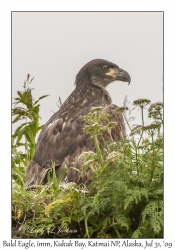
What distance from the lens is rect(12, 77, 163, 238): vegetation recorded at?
5.45m

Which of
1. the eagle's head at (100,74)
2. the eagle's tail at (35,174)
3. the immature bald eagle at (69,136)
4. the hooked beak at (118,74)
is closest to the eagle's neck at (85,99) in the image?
the immature bald eagle at (69,136)

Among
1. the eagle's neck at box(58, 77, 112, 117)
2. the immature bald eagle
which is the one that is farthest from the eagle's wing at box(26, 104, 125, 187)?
the eagle's neck at box(58, 77, 112, 117)

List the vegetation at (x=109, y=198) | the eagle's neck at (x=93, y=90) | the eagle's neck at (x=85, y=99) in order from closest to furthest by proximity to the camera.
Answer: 1. the vegetation at (x=109, y=198)
2. the eagle's neck at (x=85, y=99)
3. the eagle's neck at (x=93, y=90)

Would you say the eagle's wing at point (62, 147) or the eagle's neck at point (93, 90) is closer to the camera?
the eagle's wing at point (62, 147)

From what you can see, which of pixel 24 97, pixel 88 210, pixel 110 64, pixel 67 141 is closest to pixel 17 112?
pixel 24 97

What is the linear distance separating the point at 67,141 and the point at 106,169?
2.48 metres

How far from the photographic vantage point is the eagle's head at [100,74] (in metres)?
9.79

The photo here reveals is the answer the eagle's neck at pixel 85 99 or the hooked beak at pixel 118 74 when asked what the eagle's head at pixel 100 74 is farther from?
the eagle's neck at pixel 85 99

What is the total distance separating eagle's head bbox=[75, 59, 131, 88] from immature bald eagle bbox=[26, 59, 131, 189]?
0.44 feet

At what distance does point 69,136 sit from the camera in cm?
800

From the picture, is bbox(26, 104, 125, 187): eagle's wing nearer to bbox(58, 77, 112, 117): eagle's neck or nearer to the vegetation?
bbox(58, 77, 112, 117): eagle's neck

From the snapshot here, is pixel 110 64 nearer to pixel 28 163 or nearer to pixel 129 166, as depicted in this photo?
pixel 28 163

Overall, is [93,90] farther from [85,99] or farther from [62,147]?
[62,147]

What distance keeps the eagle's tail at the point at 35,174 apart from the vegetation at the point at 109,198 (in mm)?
1187
